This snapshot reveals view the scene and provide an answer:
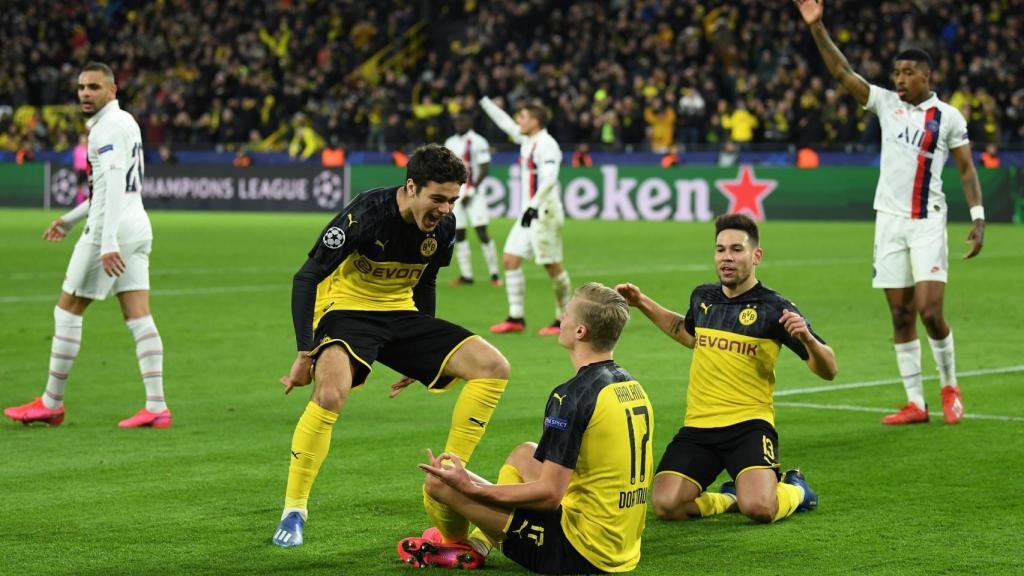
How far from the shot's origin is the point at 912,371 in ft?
31.6

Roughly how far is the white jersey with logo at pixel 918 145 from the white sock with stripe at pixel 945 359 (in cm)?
79

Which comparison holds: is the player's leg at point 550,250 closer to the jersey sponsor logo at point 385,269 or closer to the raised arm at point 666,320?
the raised arm at point 666,320

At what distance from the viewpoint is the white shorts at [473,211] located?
64.8ft

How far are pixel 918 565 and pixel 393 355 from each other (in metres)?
2.38

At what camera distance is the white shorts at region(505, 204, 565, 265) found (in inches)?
587

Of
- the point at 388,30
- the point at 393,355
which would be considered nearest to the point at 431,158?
the point at 393,355

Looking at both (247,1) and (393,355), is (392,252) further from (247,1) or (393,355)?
(247,1)

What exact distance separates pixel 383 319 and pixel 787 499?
76.5 inches

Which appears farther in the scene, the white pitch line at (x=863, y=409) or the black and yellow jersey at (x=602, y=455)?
the white pitch line at (x=863, y=409)

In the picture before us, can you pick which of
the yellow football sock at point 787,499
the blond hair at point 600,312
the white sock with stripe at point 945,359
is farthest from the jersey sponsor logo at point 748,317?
the white sock with stripe at point 945,359

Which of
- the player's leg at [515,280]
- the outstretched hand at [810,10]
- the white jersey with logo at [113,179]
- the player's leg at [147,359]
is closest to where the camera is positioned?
the outstretched hand at [810,10]

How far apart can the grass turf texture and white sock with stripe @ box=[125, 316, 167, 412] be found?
0.20m

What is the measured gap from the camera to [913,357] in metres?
9.66

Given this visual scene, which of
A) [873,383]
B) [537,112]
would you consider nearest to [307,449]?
[873,383]
